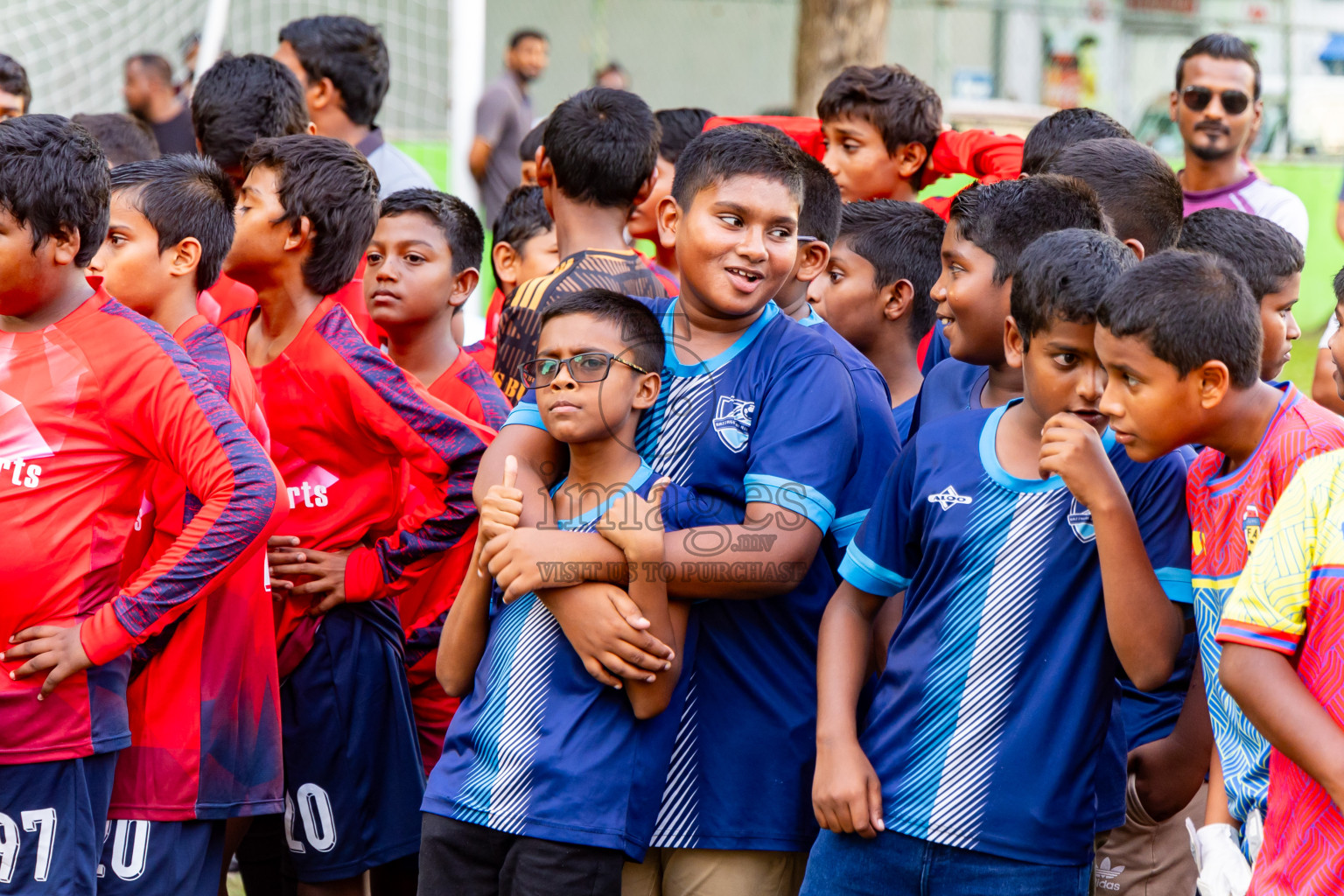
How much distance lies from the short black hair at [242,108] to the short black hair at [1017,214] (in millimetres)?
2361

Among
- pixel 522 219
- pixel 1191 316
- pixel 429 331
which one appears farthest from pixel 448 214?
pixel 1191 316

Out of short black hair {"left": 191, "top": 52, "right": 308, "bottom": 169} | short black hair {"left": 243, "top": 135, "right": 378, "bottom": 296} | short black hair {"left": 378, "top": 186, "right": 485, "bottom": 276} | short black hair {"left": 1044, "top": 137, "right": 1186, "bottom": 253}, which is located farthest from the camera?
short black hair {"left": 191, "top": 52, "right": 308, "bottom": 169}

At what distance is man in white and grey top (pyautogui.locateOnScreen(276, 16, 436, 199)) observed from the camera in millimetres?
4883

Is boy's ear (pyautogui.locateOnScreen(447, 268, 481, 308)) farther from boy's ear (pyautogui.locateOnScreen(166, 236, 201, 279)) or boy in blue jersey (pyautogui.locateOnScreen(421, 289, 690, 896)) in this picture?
boy in blue jersey (pyautogui.locateOnScreen(421, 289, 690, 896))

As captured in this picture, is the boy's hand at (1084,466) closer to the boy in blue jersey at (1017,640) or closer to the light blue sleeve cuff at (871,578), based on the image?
the boy in blue jersey at (1017,640)

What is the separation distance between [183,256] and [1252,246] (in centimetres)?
230

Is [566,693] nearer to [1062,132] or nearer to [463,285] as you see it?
[463,285]

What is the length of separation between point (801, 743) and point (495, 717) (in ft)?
1.81

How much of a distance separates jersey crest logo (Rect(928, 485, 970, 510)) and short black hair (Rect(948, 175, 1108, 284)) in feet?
1.88

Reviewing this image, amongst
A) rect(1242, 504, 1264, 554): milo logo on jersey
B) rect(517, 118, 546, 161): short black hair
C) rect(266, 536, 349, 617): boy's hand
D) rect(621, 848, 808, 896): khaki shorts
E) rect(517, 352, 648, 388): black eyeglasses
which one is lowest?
rect(621, 848, 808, 896): khaki shorts

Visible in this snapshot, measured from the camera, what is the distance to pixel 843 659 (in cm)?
234

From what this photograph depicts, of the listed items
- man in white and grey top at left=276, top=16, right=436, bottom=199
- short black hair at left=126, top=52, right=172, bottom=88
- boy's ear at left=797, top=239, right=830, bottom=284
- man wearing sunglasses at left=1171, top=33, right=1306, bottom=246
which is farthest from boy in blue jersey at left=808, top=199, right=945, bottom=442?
short black hair at left=126, top=52, right=172, bottom=88

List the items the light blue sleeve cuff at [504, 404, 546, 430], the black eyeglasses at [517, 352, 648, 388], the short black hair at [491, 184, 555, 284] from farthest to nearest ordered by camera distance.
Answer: the short black hair at [491, 184, 555, 284] → the light blue sleeve cuff at [504, 404, 546, 430] → the black eyeglasses at [517, 352, 648, 388]

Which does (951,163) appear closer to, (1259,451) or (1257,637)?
(1259,451)
